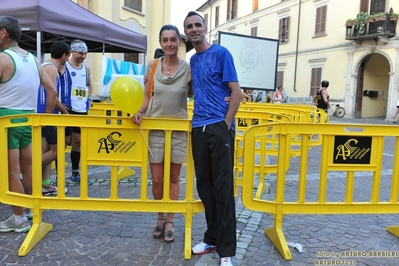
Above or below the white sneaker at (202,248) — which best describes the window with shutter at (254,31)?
above

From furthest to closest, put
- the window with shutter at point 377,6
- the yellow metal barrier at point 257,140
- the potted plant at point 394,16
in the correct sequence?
the window with shutter at point 377,6
the potted plant at point 394,16
the yellow metal barrier at point 257,140

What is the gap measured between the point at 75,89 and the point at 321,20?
24059mm

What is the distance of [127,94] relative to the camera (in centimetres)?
280

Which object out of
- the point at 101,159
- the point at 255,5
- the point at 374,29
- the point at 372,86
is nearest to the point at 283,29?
the point at 255,5

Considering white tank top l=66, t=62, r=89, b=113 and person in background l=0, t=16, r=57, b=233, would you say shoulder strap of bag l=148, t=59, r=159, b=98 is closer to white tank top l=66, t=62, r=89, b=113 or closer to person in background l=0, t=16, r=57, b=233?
person in background l=0, t=16, r=57, b=233

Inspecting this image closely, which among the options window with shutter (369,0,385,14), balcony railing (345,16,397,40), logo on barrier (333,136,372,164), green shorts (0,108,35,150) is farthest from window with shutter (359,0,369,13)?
green shorts (0,108,35,150)

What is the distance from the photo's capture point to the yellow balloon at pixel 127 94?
9.21 feet

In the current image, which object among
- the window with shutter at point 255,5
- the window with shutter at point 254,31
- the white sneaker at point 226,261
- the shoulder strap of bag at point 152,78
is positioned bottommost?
the white sneaker at point 226,261

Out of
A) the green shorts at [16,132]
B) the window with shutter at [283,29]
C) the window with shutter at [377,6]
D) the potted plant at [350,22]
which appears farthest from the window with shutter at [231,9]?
the green shorts at [16,132]

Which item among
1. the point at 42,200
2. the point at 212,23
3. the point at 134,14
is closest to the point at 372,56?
the point at 134,14

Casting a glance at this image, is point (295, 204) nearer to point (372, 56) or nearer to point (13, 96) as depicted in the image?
point (13, 96)

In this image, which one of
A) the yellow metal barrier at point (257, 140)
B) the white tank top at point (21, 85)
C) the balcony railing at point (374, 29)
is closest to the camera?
the white tank top at point (21, 85)

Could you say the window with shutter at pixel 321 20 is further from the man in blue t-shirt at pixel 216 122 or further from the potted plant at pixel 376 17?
the man in blue t-shirt at pixel 216 122

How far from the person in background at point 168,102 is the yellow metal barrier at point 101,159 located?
0.24ft
